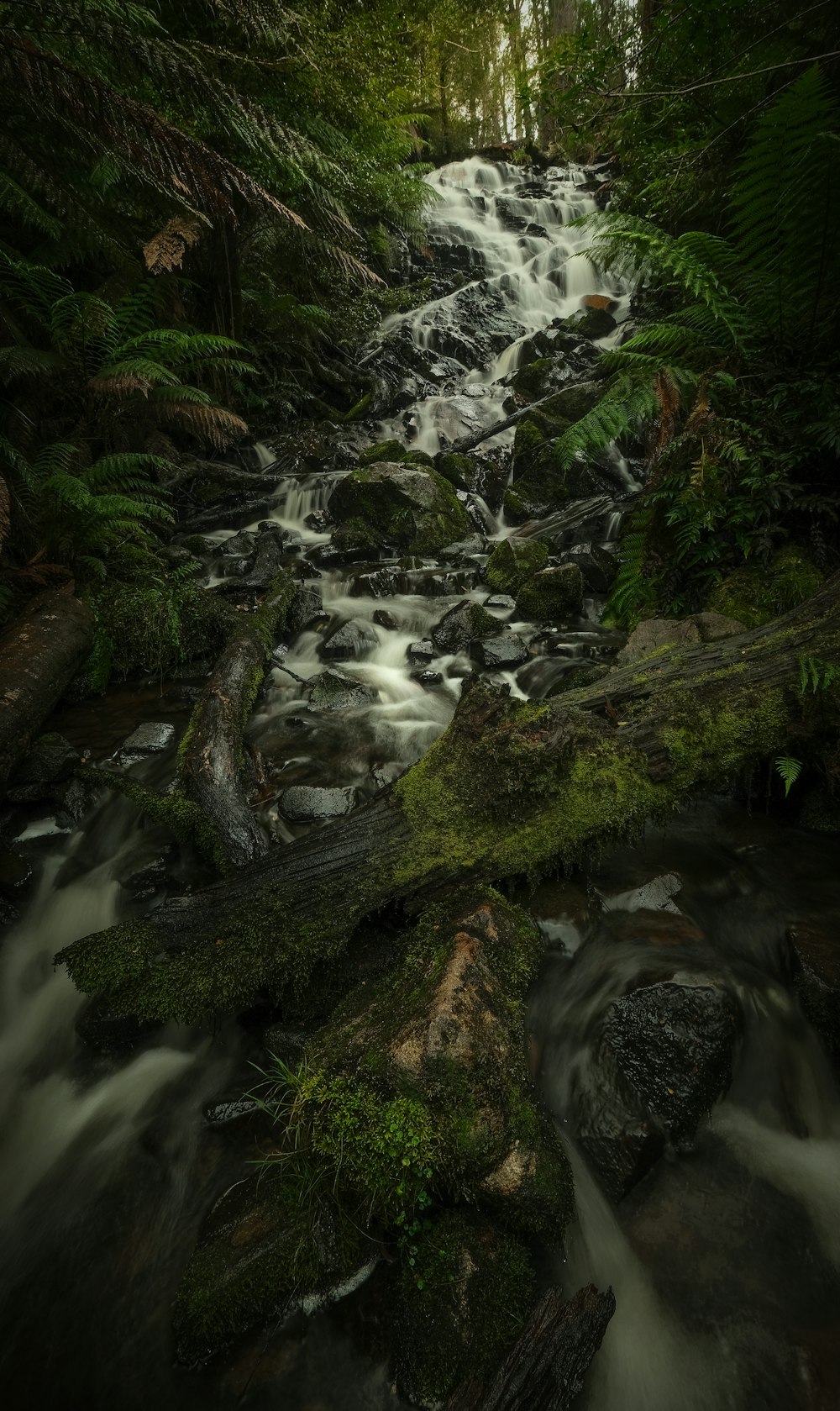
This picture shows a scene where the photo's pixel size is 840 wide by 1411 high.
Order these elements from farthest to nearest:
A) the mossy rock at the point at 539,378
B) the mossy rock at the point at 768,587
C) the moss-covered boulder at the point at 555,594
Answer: the mossy rock at the point at 539,378, the moss-covered boulder at the point at 555,594, the mossy rock at the point at 768,587

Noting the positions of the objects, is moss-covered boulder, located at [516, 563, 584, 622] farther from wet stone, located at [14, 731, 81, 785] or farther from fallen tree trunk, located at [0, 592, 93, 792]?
wet stone, located at [14, 731, 81, 785]

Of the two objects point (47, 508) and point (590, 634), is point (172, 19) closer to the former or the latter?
point (47, 508)

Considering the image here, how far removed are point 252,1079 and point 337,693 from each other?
3.14 metres

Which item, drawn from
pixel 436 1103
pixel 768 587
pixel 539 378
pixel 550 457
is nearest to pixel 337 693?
pixel 768 587

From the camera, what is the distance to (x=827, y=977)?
2.37 meters

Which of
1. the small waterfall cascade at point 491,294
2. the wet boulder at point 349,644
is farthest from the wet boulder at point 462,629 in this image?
the small waterfall cascade at point 491,294

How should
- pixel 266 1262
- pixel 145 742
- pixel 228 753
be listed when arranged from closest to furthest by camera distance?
pixel 266 1262, pixel 228 753, pixel 145 742

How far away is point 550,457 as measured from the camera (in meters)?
8.70

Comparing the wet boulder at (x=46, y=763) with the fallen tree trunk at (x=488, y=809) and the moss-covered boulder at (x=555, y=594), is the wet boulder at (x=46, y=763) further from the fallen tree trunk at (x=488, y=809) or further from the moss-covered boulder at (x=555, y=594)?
the moss-covered boulder at (x=555, y=594)

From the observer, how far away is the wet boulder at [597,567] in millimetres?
6141

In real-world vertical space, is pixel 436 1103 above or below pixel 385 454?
below

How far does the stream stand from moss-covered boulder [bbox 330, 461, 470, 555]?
13.0 ft

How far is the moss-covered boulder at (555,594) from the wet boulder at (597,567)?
0.23m

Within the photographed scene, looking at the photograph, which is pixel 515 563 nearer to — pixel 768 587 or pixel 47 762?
pixel 768 587
